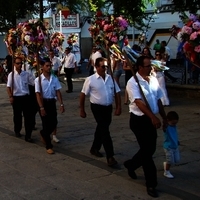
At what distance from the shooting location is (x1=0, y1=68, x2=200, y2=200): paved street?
6035 millimetres

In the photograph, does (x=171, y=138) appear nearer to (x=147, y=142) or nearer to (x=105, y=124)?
(x=147, y=142)

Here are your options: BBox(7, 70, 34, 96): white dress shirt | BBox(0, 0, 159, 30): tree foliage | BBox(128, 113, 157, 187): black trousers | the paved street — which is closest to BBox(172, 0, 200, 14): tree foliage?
BBox(0, 0, 159, 30): tree foliage

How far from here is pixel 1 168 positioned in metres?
7.30

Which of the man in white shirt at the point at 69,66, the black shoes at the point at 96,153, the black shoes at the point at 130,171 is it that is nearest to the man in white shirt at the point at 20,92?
the black shoes at the point at 96,153

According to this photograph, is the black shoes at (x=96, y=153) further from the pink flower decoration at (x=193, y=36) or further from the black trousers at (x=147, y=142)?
the pink flower decoration at (x=193, y=36)

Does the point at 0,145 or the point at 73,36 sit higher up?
the point at 73,36

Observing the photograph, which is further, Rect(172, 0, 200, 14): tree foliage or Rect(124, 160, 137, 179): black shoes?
Rect(172, 0, 200, 14): tree foliage

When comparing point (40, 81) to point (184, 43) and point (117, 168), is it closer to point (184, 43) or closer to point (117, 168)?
point (117, 168)

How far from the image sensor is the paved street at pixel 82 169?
19.8 feet

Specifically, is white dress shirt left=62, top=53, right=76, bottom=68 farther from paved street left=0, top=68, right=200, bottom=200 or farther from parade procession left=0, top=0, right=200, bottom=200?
paved street left=0, top=68, right=200, bottom=200

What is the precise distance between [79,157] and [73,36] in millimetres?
15055

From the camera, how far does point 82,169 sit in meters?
7.18

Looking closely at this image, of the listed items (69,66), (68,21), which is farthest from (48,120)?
(68,21)

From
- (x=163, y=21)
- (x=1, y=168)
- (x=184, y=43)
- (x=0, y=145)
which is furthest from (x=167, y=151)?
(x=163, y=21)
